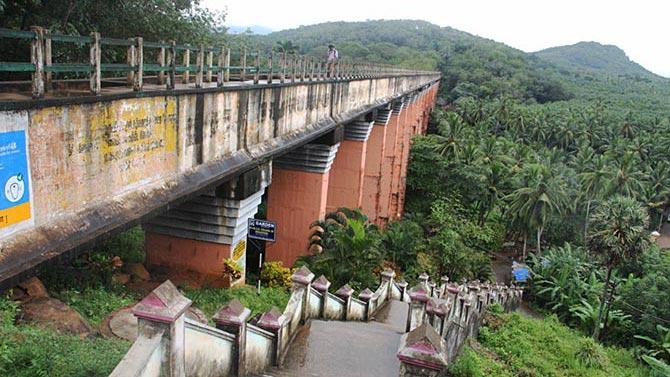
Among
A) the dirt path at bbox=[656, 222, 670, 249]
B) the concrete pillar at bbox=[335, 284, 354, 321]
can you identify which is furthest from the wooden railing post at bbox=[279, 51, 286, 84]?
the dirt path at bbox=[656, 222, 670, 249]

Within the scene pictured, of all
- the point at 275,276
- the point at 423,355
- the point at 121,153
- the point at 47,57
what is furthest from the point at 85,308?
the point at 423,355

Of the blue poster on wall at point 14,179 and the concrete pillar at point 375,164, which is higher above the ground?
the blue poster on wall at point 14,179

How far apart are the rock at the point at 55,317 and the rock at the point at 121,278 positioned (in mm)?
2651

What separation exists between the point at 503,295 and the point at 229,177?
657 inches

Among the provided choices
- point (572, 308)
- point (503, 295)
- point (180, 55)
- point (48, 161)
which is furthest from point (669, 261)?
point (48, 161)

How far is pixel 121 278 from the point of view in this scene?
11.8 meters

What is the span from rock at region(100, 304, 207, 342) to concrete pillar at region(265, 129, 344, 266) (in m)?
8.38

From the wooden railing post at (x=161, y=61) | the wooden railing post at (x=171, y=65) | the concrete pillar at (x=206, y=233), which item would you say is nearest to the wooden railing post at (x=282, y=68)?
the concrete pillar at (x=206, y=233)

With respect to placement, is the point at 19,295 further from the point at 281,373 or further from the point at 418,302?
the point at 418,302

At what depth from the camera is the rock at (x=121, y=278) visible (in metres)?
11.6

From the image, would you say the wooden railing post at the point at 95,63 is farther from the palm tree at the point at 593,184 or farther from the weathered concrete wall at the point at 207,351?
the palm tree at the point at 593,184

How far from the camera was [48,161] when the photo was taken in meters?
5.96

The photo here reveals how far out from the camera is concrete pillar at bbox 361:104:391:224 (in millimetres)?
27922

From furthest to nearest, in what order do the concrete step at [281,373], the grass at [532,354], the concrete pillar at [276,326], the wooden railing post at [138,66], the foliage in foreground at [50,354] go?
the grass at [532,354]
the concrete pillar at [276,326]
the concrete step at [281,373]
the wooden railing post at [138,66]
the foliage in foreground at [50,354]
